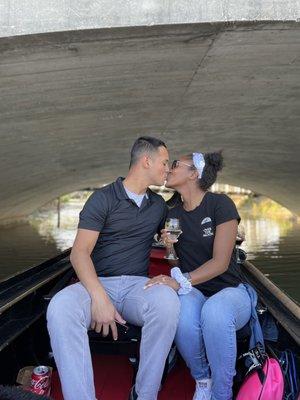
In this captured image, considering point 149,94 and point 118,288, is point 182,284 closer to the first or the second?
point 118,288

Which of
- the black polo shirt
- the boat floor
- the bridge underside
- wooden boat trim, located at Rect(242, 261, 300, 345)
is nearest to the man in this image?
the black polo shirt

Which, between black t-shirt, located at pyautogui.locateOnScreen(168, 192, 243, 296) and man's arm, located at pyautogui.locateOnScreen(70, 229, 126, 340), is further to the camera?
black t-shirt, located at pyautogui.locateOnScreen(168, 192, 243, 296)

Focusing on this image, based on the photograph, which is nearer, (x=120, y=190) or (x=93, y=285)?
(x=93, y=285)

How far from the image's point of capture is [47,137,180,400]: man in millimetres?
2453

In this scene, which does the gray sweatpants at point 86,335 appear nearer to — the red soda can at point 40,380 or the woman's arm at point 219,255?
the woman's arm at point 219,255

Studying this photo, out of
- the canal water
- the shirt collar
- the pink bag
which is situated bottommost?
the canal water

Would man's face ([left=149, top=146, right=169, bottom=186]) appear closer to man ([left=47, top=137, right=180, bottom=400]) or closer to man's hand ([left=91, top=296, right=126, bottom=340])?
man ([left=47, top=137, right=180, bottom=400])

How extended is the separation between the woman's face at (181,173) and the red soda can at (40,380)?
1389 millimetres

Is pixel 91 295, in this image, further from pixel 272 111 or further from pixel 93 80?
pixel 272 111

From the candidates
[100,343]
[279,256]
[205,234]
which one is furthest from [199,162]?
[279,256]

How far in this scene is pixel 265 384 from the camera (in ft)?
8.23

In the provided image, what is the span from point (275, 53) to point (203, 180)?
3037 millimetres

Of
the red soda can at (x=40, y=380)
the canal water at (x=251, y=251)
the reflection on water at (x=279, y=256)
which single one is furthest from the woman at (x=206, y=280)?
the reflection on water at (x=279, y=256)

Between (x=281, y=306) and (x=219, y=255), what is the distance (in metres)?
0.67
